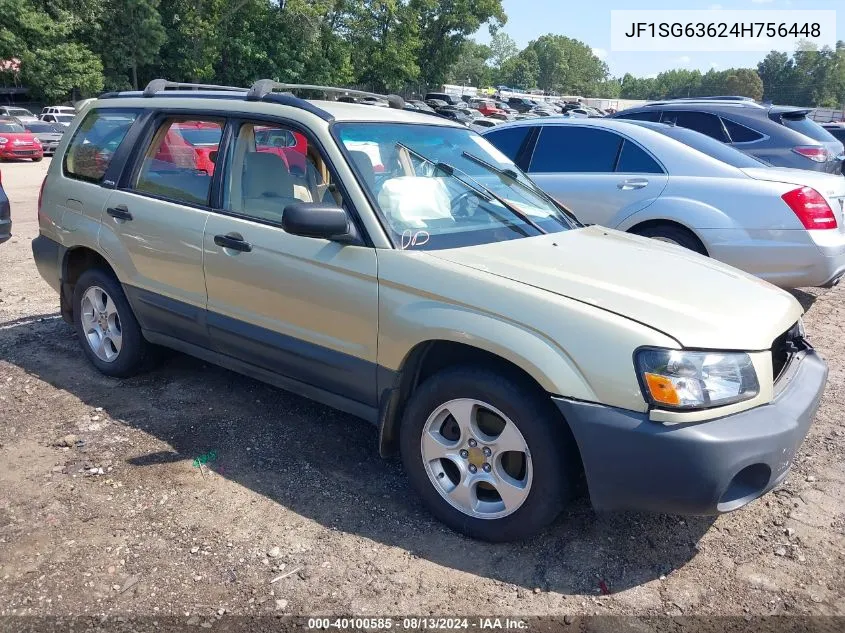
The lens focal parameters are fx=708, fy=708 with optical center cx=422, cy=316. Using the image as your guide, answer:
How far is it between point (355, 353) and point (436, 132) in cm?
146

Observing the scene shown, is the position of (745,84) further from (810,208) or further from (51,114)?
(810,208)

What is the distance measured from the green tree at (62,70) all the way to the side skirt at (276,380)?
119ft

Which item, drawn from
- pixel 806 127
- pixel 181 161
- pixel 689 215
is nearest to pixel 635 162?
pixel 689 215

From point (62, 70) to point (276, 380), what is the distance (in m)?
37.8

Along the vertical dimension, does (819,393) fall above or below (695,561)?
above

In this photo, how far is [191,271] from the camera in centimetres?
395

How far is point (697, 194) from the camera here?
5879 millimetres

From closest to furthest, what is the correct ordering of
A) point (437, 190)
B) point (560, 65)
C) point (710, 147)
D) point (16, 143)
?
1. point (437, 190)
2. point (710, 147)
3. point (16, 143)
4. point (560, 65)

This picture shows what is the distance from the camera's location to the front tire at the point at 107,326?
14.9ft

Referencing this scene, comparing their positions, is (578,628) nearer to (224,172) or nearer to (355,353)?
(355,353)

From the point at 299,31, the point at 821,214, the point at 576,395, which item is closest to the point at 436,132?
the point at 576,395

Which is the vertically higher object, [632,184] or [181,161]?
[181,161]

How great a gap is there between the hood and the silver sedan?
2393 mm

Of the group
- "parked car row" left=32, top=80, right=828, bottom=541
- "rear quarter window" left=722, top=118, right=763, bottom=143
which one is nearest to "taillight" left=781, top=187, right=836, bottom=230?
"parked car row" left=32, top=80, right=828, bottom=541
